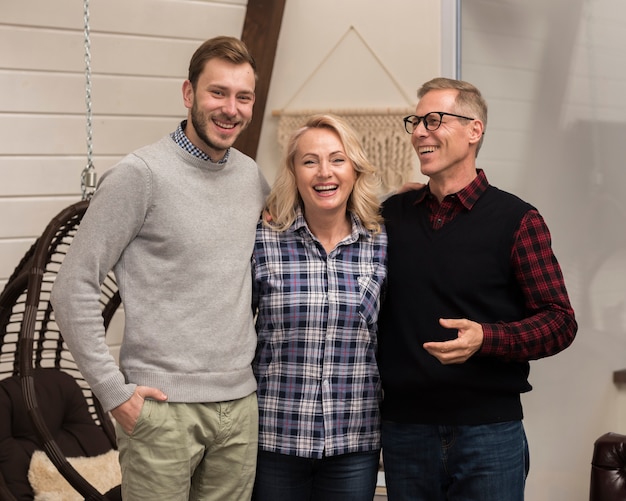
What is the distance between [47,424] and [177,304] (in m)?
1.36

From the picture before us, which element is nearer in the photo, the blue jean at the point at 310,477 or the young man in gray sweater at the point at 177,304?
the young man in gray sweater at the point at 177,304

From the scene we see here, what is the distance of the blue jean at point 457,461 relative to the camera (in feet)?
6.75

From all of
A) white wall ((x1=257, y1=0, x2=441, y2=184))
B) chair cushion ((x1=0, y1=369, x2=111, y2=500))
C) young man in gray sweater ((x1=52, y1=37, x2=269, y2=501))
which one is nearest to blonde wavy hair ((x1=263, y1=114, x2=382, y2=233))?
young man in gray sweater ((x1=52, y1=37, x2=269, y2=501))

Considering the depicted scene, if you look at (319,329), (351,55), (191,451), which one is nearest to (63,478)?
(191,451)

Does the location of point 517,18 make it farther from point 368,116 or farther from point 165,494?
point 165,494

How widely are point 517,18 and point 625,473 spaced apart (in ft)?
5.88

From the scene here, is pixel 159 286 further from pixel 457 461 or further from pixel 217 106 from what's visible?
pixel 457 461

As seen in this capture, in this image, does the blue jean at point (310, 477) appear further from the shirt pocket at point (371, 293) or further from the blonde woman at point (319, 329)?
the shirt pocket at point (371, 293)

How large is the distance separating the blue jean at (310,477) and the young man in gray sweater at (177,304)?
0.15 ft

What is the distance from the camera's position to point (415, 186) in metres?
2.36

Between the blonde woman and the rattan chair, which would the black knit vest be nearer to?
the blonde woman

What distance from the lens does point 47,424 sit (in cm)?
317

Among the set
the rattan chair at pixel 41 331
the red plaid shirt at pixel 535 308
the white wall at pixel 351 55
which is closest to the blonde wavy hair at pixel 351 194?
the red plaid shirt at pixel 535 308

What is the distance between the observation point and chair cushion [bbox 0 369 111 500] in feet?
9.73
